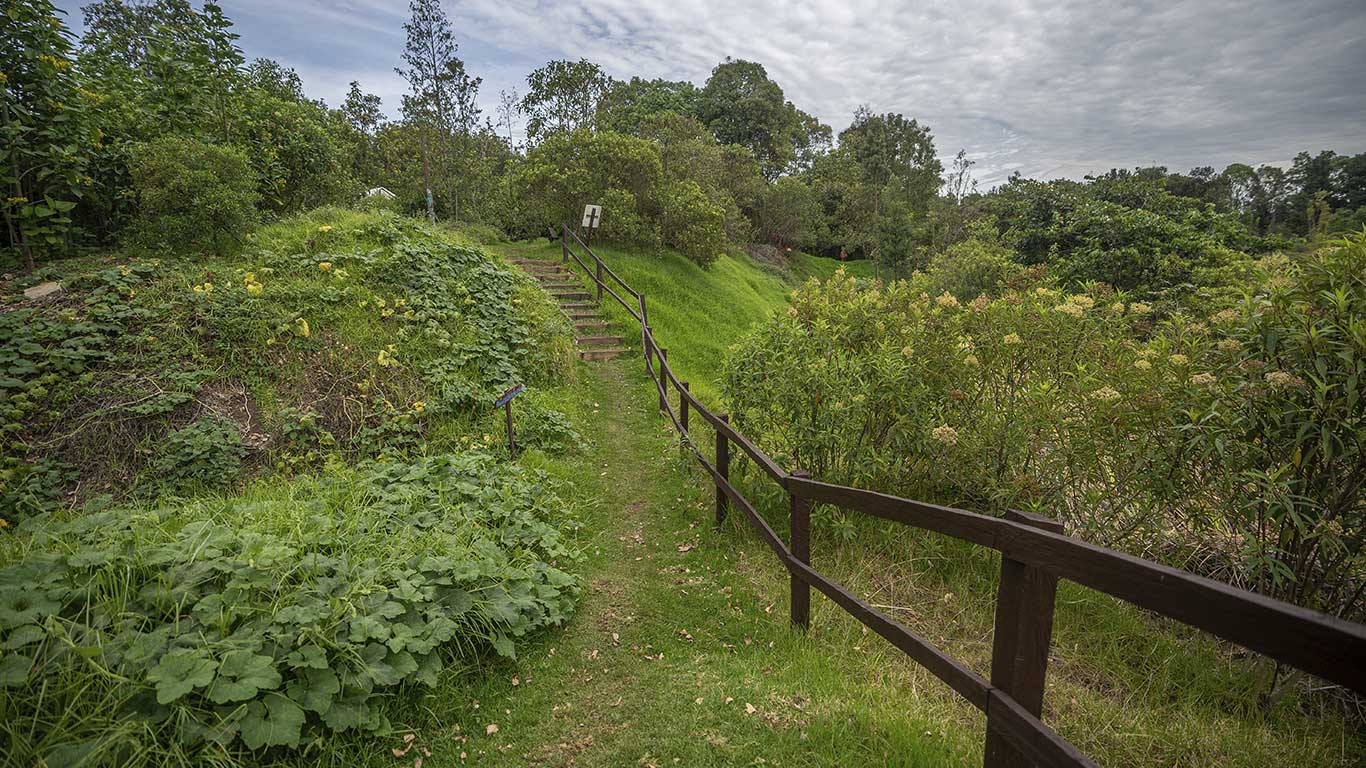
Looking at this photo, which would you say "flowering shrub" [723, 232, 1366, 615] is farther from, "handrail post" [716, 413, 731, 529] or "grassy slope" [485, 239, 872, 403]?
"grassy slope" [485, 239, 872, 403]

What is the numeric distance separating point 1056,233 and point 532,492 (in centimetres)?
1474

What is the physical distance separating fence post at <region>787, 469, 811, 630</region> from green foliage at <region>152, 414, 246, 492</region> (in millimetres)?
5172

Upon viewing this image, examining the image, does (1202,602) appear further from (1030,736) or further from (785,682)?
(785,682)

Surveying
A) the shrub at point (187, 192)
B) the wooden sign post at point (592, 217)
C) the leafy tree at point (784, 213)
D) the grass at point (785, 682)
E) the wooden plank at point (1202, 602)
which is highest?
the leafy tree at point (784, 213)

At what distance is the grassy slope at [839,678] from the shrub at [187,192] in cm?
788

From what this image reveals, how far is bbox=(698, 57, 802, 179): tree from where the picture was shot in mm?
39344

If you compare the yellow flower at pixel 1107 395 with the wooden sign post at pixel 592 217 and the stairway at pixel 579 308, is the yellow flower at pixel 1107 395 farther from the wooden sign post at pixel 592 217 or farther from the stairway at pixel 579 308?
the wooden sign post at pixel 592 217

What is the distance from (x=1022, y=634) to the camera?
1.75m

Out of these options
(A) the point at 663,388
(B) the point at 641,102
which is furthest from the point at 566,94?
(A) the point at 663,388

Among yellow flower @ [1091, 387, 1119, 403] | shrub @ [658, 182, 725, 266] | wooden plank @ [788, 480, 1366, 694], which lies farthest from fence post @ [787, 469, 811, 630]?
shrub @ [658, 182, 725, 266]

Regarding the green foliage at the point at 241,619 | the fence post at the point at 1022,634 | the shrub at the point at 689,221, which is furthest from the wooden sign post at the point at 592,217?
the fence post at the point at 1022,634

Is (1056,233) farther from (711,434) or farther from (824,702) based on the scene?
(824,702)

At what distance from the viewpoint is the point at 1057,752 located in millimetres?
1594

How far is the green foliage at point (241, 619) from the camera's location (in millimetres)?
2158
